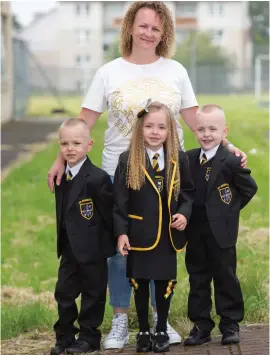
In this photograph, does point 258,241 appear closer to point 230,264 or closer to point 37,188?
point 230,264

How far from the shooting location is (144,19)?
4.91 meters

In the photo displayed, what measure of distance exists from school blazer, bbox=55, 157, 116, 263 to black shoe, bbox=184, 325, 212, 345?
0.76m

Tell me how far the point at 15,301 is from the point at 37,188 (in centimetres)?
516

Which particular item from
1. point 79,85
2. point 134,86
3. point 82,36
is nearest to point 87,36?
point 82,36

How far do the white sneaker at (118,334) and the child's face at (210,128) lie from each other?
1193 millimetres

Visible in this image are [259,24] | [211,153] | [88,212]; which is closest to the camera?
[88,212]

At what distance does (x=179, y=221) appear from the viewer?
15.0ft

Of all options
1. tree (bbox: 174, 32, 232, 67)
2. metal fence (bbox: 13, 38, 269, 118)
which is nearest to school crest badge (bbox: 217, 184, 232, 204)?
metal fence (bbox: 13, 38, 269, 118)

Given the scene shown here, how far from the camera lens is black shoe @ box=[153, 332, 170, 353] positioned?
4.76 meters

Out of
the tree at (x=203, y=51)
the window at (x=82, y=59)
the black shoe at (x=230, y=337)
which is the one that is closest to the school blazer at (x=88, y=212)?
the black shoe at (x=230, y=337)

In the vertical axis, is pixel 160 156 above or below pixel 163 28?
below

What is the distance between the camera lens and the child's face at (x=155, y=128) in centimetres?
463

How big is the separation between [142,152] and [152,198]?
26cm

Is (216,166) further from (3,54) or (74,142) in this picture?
(3,54)
